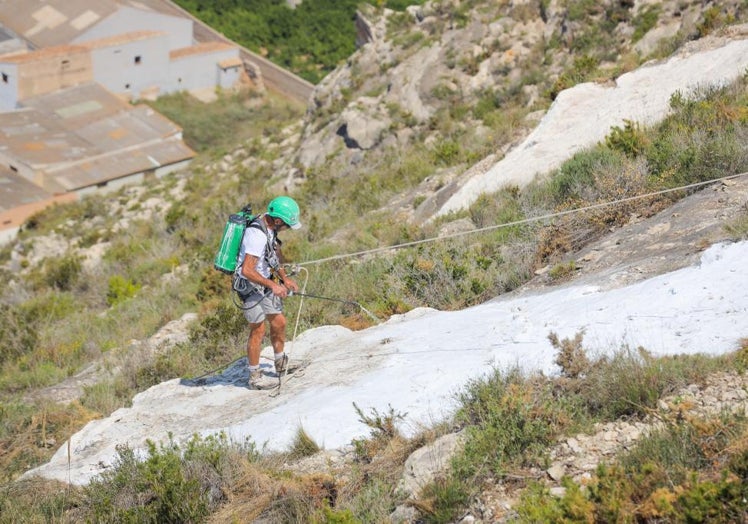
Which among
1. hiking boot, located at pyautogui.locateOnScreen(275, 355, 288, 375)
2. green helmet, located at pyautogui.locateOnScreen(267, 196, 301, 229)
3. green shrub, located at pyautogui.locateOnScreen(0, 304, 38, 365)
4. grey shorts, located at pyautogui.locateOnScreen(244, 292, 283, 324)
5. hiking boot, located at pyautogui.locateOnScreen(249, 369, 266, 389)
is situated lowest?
green shrub, located at pyautogui.locateOnScreen(0, 304, 38, 365)

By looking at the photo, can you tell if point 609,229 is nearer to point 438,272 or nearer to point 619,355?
point 438,272

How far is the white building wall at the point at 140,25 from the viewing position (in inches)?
1555

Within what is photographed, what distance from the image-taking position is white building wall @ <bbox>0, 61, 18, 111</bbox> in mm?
35031

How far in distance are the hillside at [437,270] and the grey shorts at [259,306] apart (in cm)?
64

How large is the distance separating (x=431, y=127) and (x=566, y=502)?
13.6 metres

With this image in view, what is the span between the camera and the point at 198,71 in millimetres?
40125

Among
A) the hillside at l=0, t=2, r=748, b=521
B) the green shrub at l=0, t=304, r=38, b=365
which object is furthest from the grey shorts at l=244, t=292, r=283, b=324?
the green shrub at l=0, t=304, r=38, b=365

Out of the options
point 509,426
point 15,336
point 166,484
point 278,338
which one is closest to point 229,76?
point 15,336

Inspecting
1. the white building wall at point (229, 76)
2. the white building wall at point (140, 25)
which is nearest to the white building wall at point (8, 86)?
the white building wall at point (140, 25)

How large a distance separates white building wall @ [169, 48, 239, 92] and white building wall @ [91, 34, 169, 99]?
0.46 meters

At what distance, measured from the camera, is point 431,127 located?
17.3 metres

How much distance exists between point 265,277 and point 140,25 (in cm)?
3673

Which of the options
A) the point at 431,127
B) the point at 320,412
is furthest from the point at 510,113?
the point at 320,412

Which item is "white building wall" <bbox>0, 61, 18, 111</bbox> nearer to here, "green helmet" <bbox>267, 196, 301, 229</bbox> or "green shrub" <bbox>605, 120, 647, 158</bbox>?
"green shrub" <bbox>605, 120, 647, 158</bbox>
